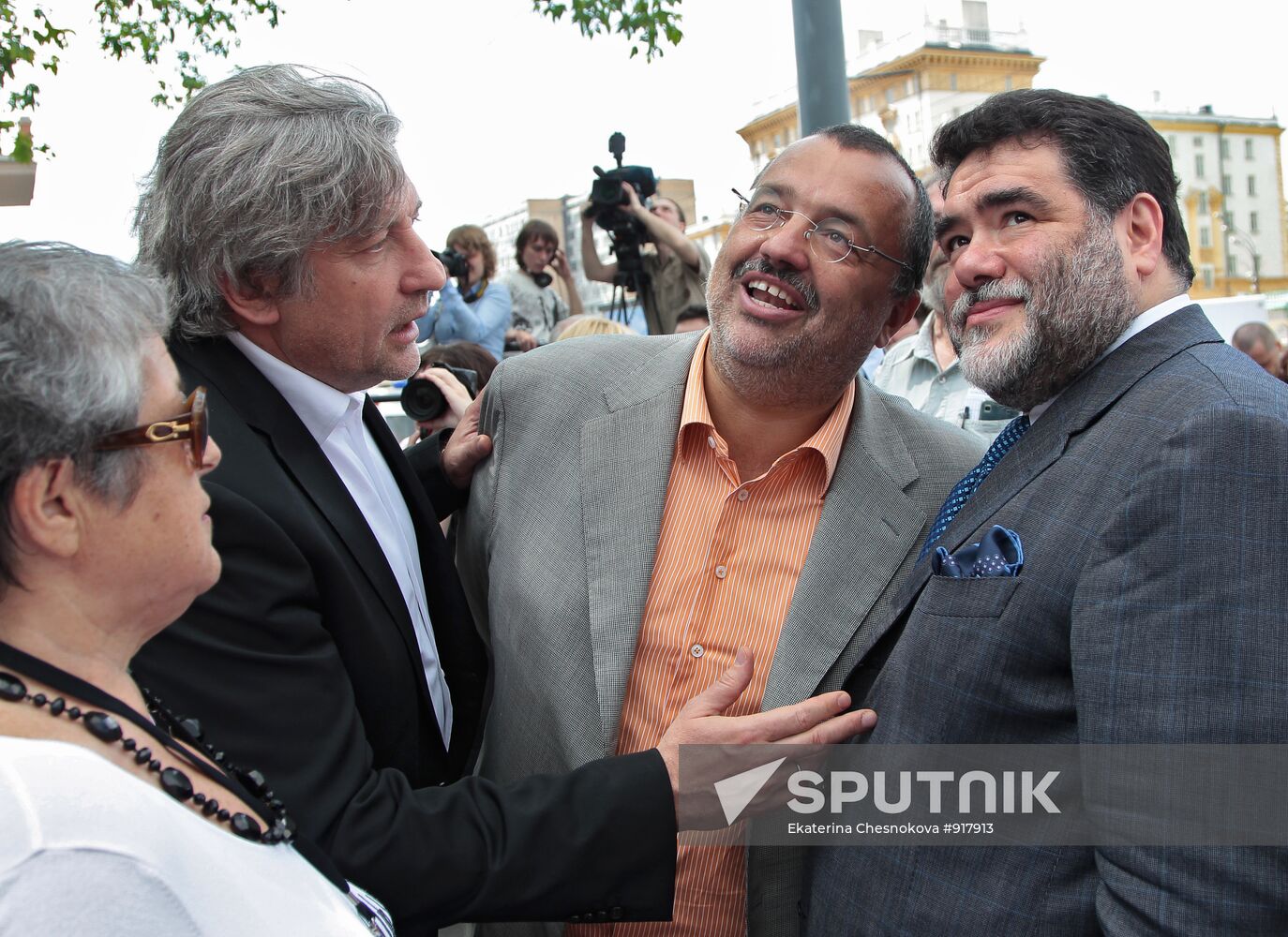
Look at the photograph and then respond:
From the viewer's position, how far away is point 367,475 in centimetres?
213

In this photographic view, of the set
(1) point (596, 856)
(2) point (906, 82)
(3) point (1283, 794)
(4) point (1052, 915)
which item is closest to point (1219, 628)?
(3) point (1283, 794)

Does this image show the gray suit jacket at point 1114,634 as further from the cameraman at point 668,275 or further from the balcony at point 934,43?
the balcony at point 934,43

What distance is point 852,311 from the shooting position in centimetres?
250

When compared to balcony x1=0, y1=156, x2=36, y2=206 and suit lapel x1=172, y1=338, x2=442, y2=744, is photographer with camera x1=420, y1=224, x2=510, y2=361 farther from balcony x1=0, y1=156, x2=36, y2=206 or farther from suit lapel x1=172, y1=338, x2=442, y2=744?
suit lapel x1=172, y1=338, x2=442, y2=744

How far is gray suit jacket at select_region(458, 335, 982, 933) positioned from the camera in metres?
2.17

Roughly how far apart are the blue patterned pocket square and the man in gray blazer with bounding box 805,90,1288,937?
11 mm

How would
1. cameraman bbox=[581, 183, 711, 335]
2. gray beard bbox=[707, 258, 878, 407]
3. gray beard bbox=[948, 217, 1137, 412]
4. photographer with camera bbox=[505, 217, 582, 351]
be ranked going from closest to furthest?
1. gray beard bbox=[948, 217, 1137, 412]
2. gray beard bbox=[707, 258, 878, 407]
3. cameraman bbox=[581, 183, 711, 335]
4. photographer with camera bbox=[505, 217, 582, 351]

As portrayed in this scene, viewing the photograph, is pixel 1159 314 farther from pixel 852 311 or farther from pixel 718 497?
pixel 718 497

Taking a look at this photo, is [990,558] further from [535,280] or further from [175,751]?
[535,280]

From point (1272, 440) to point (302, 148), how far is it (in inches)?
61.8

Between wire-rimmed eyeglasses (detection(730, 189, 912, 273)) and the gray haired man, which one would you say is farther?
wire-rimmed eyeglasses (detection(730, 189, 912, 273))

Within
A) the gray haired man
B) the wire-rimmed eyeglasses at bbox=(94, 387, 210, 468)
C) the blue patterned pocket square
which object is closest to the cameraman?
the gray haired man

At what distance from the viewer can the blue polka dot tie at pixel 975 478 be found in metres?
2.03

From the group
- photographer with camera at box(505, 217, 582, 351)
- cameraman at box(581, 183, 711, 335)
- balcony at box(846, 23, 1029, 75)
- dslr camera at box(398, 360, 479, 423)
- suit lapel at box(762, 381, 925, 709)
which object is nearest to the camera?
suit lapel at box(762, 381, 925, 709)
